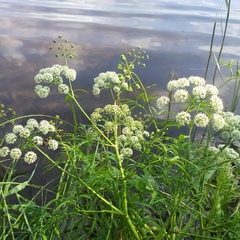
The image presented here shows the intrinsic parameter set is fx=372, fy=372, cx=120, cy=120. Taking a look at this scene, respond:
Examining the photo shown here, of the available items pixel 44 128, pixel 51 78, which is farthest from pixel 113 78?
pixel 44 128

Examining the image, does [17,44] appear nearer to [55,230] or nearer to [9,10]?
[9,10]

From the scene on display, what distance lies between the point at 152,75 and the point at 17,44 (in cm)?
148

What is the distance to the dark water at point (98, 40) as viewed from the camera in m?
3.15

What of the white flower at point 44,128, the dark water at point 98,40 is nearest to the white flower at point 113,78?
the white flower at point 44,128

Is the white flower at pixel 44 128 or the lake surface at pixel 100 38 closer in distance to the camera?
the white flower at pixel 44 128

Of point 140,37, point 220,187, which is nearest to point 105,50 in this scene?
point 140,37

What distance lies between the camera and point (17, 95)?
9.83 feet

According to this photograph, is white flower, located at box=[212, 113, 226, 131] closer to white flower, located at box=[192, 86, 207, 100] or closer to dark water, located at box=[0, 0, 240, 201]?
white flower, located at box=[192, 86, 207, 100]

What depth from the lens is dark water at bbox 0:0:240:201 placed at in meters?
3.15

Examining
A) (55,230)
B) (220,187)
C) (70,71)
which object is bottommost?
(55,230)

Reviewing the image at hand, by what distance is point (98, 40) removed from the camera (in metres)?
4.07

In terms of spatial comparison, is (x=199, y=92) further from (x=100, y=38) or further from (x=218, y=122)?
(x=100, y=38)

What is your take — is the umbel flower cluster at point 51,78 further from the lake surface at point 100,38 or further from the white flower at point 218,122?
the lake surface at point 100,38

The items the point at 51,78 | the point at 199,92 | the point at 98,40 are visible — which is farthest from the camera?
the point at 98,40
